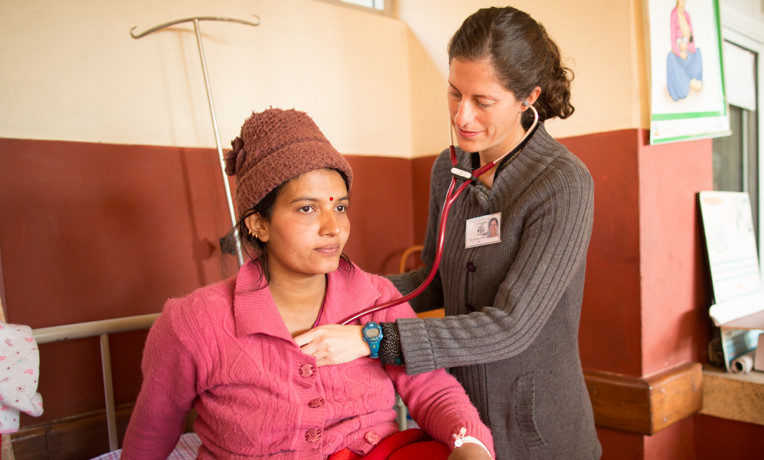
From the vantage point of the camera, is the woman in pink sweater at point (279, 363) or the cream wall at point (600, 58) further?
the cream wall at point (600, 58)

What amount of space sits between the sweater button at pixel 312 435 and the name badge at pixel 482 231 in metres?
0.61

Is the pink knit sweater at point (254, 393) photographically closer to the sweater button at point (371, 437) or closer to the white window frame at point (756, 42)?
the sweater button at point (371, 437)

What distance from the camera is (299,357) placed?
3.62 feet

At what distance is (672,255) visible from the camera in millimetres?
2121

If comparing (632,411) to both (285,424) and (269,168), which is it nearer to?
(285,424)

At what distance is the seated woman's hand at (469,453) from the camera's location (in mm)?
1013

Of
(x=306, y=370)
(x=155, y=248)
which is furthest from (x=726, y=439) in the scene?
(x=155, y=248)

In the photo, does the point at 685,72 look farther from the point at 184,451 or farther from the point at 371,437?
the point at 184,451

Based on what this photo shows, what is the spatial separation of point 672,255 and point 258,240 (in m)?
1.65

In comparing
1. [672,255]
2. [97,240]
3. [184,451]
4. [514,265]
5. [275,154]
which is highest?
[275,154]

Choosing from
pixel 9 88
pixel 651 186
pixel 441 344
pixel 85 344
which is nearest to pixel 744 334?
pixel 651 186

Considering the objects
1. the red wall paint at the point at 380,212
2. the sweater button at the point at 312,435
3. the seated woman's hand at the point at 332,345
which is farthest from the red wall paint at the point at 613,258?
the sweater button at the point at 312,435

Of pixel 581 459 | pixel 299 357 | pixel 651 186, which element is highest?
pixel 651 186

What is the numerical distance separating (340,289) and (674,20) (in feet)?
5.56
